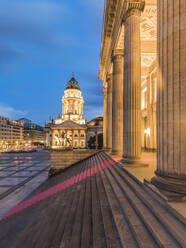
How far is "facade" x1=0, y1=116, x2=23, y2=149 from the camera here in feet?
366

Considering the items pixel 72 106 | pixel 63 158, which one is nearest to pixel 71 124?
pixel 72 106

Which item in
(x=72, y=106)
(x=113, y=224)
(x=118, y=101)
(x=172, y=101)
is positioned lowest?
(x=113, y=224)

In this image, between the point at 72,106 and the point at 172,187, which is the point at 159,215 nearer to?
the point at 172,187

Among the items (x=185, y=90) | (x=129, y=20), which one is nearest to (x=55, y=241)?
(x=185, y=90)

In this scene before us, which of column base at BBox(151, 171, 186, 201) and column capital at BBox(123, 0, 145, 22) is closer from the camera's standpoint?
column base at BBox(151, 171, 186, 201)

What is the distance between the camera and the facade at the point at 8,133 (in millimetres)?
111575

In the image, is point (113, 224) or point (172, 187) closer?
point (113, 224)

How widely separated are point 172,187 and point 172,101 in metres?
2.83

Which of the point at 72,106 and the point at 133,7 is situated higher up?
the point at 72,106

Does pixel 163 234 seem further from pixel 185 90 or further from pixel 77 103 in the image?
pixel 77 103

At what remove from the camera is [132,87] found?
994 centimetres

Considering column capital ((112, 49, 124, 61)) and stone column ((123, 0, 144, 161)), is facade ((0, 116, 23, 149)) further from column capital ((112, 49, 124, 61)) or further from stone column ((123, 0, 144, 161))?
stone column ((123, 0, 144, 161))

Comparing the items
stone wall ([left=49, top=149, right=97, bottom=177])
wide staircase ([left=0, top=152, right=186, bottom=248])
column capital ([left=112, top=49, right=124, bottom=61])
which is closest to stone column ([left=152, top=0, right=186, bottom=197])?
wide staircase ([left=0, top=152, right=186, bottom=248])

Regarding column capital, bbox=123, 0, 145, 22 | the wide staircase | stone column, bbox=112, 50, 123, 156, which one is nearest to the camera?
the wide staircase
